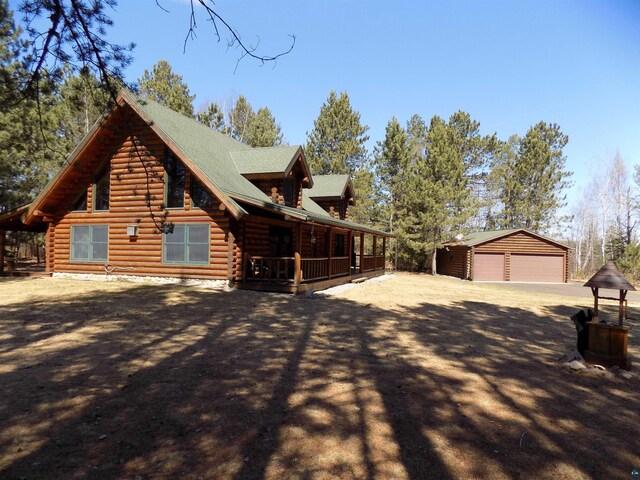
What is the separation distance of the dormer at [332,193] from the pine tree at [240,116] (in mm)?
20558

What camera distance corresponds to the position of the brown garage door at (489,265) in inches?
1126

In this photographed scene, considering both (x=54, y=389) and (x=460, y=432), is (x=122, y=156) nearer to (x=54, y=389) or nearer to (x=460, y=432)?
(x=54, y=389)

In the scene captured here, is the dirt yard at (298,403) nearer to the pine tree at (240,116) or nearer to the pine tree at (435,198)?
the pine tree at (435,198)

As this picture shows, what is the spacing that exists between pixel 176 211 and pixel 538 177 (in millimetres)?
36088

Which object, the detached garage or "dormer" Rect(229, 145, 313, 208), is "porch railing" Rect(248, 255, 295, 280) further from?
the detached garage

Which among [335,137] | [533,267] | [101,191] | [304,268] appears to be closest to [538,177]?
[533,267]

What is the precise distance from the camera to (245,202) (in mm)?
13539

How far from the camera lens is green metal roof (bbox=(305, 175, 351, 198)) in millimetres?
23409

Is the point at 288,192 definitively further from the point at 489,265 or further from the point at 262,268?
the point at 489,265

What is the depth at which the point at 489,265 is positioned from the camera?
28641 mm

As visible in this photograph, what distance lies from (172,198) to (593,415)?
14859 mm

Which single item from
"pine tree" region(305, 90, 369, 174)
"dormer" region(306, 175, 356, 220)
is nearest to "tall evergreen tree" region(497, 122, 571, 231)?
"pine tree" region(305, 90, 369, 174)

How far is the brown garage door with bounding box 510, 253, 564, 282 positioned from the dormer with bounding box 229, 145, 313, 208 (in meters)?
19.4

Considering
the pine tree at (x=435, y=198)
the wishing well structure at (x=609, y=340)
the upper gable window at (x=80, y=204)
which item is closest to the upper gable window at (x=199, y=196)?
the upper gable window at (x=80, y=204)
